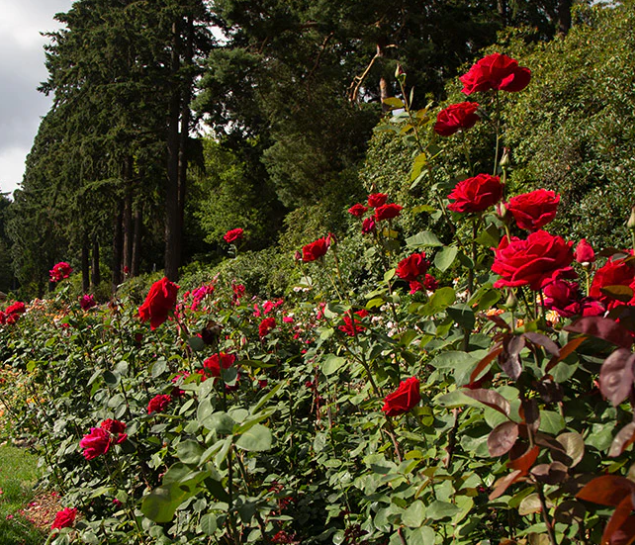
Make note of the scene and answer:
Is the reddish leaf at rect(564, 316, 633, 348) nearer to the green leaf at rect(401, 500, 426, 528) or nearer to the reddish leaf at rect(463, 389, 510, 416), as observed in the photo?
the reddish leaf at rect(463, 389, 510, 416)

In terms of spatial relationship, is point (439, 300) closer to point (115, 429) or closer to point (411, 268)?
point (411, 268)

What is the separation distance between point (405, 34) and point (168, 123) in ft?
26.8

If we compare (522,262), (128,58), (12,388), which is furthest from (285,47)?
(522,262)

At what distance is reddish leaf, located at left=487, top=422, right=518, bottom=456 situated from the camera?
0.68m

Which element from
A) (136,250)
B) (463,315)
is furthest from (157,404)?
(136,250)

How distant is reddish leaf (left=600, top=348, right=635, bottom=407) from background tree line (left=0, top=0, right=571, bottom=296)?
9.02 metres

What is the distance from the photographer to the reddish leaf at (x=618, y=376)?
0.50 m

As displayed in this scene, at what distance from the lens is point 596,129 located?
475 cm

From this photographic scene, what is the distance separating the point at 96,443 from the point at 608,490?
4.79 ft

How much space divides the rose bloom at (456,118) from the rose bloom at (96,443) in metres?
1.44

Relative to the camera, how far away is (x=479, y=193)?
102 cm

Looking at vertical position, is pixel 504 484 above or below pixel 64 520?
above

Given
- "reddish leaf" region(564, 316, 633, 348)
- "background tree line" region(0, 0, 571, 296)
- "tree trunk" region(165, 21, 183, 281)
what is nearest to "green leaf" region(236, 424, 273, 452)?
"reddish leaf" region(564, 316, 633, 348)

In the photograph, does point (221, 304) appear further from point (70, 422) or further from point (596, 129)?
point (596, 129)
